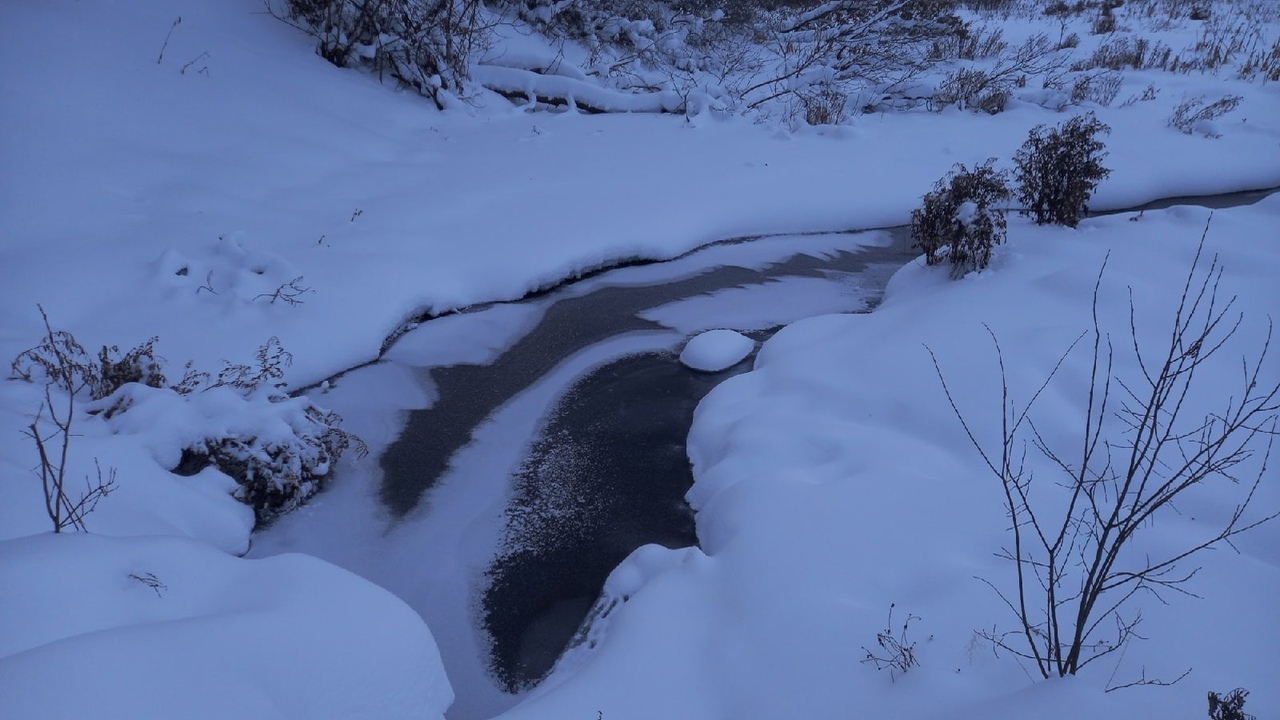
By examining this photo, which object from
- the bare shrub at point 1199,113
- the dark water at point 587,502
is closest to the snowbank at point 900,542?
the dark water at point 587,502

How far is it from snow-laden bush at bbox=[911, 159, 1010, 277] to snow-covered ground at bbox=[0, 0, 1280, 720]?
0.22 metres

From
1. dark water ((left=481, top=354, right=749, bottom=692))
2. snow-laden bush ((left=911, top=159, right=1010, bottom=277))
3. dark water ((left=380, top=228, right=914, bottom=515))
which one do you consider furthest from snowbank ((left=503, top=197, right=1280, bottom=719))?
dark water ((left=380, top=228, right=914, bottom=515))

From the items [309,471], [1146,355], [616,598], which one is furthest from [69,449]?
[1146,355]

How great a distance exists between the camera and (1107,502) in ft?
11.0

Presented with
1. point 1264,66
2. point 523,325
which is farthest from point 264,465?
point 1264,66

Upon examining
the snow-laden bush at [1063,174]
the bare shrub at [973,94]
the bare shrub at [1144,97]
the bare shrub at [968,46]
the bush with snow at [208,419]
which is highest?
the bare shrub at [968,46]

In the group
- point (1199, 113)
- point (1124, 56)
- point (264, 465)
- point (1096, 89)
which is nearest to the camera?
point (264, 465)

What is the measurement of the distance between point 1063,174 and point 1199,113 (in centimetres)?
537

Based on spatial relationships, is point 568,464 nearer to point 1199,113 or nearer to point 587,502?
point 587,502

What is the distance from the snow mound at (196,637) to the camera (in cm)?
191

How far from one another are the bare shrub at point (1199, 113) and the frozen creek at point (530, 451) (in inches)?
237

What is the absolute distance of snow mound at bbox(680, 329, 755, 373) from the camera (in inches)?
213

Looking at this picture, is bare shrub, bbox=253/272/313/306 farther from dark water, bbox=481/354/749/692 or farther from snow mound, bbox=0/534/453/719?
snow mound, bbox=0/534/453/719

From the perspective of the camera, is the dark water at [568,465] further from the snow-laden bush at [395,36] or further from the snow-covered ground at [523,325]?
the snow-laden bush at [395,36]
